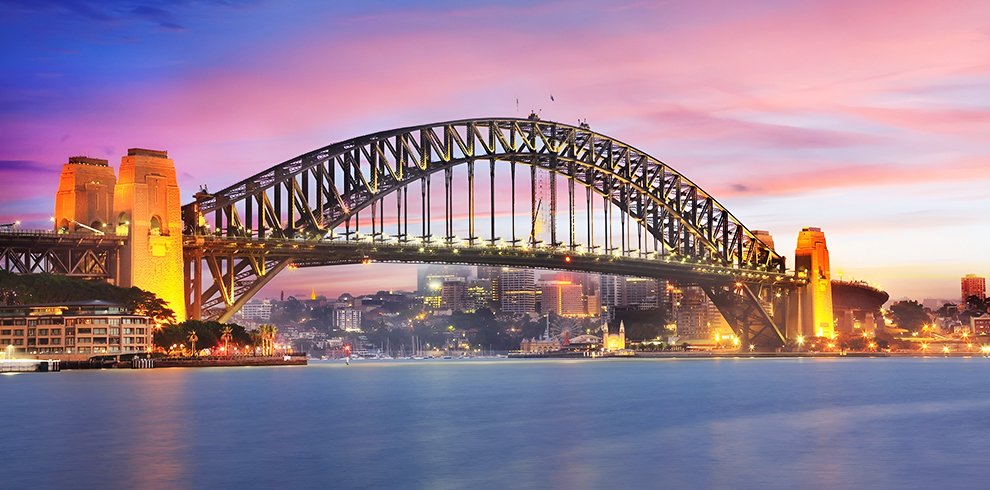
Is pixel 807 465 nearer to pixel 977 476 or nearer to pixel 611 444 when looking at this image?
pixel 977 476

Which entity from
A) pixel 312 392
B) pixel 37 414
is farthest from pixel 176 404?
pixel 312 392

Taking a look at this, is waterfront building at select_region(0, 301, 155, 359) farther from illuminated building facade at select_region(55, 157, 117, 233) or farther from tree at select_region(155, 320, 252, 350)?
illuminated building facade at select_region(55, 157, 117, 233)

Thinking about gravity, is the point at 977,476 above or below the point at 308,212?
below

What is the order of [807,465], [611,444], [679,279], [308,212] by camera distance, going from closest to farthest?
[807,465]
[611,444]
[308,212]
[679,279]

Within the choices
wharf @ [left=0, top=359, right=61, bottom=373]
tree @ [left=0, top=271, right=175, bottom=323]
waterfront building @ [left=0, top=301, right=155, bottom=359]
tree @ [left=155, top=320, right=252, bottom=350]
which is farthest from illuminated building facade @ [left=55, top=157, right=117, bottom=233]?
wharf @ [left=0, top=359, right=61, bottom=373]

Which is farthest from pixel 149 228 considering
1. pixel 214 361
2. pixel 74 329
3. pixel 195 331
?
pixel 214 361

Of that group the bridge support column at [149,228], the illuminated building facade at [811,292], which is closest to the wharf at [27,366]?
the bridge support column at [149,228]
